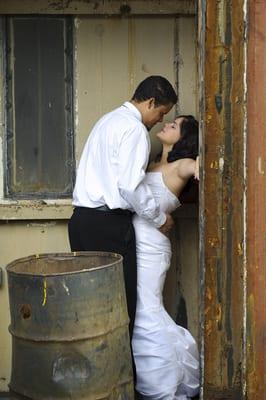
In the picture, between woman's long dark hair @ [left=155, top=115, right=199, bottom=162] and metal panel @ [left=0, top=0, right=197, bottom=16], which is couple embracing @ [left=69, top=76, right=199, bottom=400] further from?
metal panel @ [left=0, top=0, right=197, bottom=16]

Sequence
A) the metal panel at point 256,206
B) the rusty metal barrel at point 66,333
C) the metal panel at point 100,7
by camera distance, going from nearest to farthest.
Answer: the rusty metal barrel at point 66,333 → the metal panel at point 256,206 → the metal panel at point 100,7

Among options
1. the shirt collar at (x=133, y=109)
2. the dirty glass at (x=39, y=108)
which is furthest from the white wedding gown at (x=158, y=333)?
the dirty glass at (x=39, y=108)

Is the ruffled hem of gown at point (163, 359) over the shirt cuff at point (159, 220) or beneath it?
beneath

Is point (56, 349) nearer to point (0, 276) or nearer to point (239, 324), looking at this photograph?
point (239, 324)

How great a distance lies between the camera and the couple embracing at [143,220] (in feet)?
15.5

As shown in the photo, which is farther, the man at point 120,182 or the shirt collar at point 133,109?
the shirt collar at point 133,109

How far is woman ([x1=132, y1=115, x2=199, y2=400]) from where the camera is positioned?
4.78 m

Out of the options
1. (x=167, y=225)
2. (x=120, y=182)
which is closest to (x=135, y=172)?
(x=120, y=182)

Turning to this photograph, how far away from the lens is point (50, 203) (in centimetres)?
518

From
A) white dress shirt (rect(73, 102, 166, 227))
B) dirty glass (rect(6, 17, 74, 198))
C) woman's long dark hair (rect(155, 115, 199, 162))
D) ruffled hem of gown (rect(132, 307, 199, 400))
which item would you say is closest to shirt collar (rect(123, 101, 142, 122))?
white dress shirt (rect(73, 102, 166, 227))

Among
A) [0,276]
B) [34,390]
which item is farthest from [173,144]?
[34,390]

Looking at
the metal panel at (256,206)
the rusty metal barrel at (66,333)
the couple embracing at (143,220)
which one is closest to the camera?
Result: the rusty metal barrel at (66,333)

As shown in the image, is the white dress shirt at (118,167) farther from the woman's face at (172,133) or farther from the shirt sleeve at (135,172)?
the woman's face at (172,133)

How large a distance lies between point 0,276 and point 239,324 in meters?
1.75
